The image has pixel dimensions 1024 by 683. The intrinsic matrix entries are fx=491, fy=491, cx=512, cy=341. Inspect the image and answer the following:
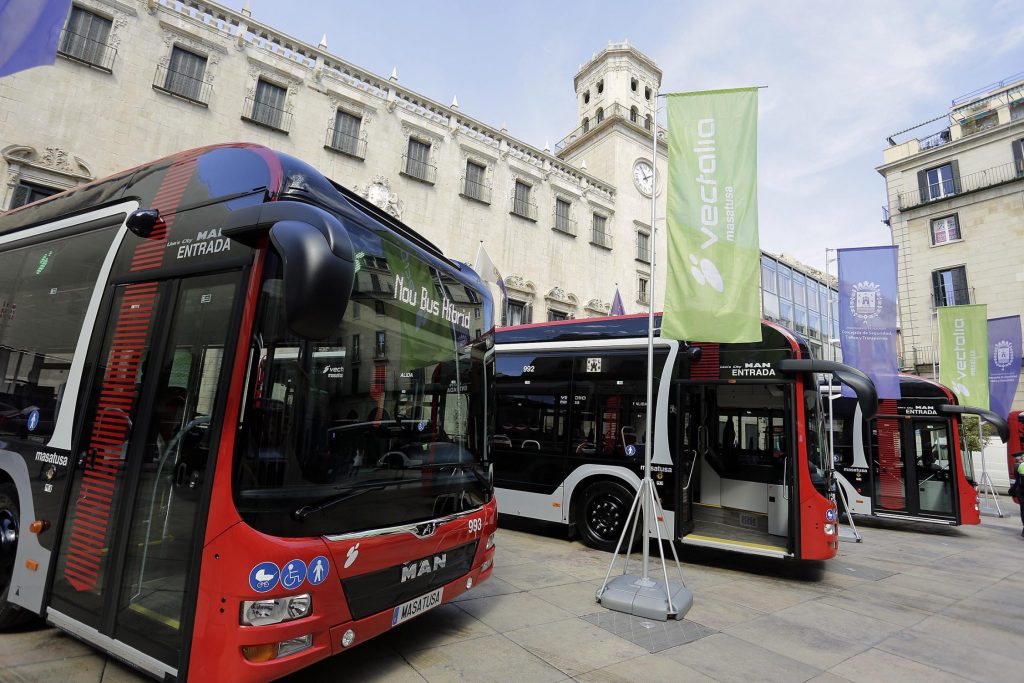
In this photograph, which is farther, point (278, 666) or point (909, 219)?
point (909, 219)

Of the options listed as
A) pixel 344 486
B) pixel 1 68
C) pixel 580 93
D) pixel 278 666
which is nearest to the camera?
pixel 278 666

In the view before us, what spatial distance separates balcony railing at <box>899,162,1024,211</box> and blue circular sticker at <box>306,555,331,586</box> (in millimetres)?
33023

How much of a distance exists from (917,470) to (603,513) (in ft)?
27.3

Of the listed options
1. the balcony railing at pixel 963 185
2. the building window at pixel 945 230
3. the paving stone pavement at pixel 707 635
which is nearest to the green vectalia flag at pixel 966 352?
the paving stone pavement at pixel 707 635

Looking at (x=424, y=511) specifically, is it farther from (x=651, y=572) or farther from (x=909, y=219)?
(x=909, y=219)

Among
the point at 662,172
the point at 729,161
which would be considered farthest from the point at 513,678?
the point at 662,172

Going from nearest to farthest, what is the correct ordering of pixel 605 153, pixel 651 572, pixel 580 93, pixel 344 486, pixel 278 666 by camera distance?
pixel 278 666 < pixel 344 486 < pixel 651 572 < pixel 605 153 < pixel 580 93

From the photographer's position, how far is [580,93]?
34.5 meters

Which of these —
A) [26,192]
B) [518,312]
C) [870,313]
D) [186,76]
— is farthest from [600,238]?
[26,192]

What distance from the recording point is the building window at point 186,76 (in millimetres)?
15070

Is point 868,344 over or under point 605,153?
under

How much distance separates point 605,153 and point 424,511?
2819 cm

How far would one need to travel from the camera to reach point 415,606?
3381 mm

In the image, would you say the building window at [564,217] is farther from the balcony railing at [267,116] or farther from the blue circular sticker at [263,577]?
the blue circular sticker at [263,577]
